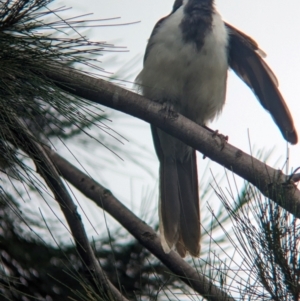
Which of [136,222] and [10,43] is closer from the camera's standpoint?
[10,43]

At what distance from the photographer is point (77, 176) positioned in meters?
2.29

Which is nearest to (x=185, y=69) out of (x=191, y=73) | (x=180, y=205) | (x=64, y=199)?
(x=191, y=73)

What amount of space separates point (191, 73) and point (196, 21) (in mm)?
231

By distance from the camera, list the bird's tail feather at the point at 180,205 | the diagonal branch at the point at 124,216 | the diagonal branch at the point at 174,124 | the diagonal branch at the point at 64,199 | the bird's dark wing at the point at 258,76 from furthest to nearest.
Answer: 1. the bird's tail feather at the point at 180,205
2. the bird's dark wing at the point at 258,76
3. the diagonal branch at the point at 124,216
4. the diagonal branch at the point at 174,124
5. the diagonal branch at the point at 64,199

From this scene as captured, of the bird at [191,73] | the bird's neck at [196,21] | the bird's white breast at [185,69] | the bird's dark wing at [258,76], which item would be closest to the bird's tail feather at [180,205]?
the bird at [191,73]

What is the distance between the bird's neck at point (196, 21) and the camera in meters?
2.86

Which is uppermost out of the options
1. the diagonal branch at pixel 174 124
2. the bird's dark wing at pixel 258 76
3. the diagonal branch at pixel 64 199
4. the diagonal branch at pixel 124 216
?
the bird's dark wing at pixel 258 76

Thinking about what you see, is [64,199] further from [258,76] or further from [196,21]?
[196,21]

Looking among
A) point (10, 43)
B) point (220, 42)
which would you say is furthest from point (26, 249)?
point (220, 42)

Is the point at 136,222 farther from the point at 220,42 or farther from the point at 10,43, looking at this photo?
the point at 220,42

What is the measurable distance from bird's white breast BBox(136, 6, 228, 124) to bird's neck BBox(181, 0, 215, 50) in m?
0.02

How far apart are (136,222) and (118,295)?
628mm

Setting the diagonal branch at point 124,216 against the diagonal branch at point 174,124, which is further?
the diagonal branch at point 124,216

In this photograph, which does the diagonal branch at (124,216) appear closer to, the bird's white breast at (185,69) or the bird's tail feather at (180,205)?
the bird's tail feather at (180,205)
